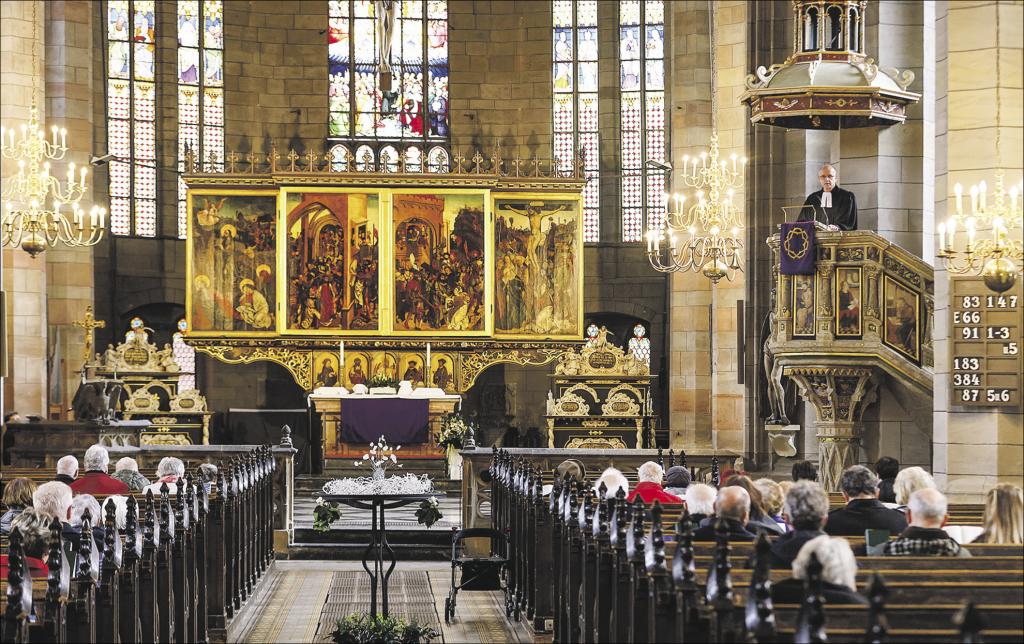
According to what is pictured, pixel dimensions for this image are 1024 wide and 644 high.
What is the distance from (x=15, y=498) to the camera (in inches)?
323

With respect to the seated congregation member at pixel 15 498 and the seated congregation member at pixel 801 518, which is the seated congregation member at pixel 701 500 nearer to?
the seated congregation member at pixel 801 518

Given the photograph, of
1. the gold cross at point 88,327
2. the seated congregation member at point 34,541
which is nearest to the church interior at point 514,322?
the seated congregation member at point 34,541

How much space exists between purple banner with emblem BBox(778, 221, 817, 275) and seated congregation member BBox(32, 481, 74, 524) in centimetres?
643

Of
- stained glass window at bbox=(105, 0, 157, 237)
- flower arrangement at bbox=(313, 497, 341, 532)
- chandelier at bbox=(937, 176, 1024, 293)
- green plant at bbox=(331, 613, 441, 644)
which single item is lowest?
green plant at bbox=(331, 613, 441, 644)

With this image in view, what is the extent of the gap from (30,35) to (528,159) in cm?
1055

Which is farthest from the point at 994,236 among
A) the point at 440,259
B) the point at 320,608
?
the point at 440,259

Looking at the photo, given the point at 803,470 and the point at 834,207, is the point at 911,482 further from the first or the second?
the point at 834,207

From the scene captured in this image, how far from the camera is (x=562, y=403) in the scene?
22172 mm

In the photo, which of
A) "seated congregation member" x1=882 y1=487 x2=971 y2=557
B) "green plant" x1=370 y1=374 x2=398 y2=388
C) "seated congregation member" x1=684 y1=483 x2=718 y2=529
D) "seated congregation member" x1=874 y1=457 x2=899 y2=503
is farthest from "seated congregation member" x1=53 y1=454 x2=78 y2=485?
"green plant" x1=370 y1=374 x2=398 y2=388

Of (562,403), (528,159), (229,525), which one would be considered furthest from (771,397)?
(528,159)

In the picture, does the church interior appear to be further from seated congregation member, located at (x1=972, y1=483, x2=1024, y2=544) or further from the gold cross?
the gold cross

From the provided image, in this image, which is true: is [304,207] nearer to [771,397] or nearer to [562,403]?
[562,403]

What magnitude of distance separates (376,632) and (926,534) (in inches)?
140

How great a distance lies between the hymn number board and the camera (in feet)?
34.4
